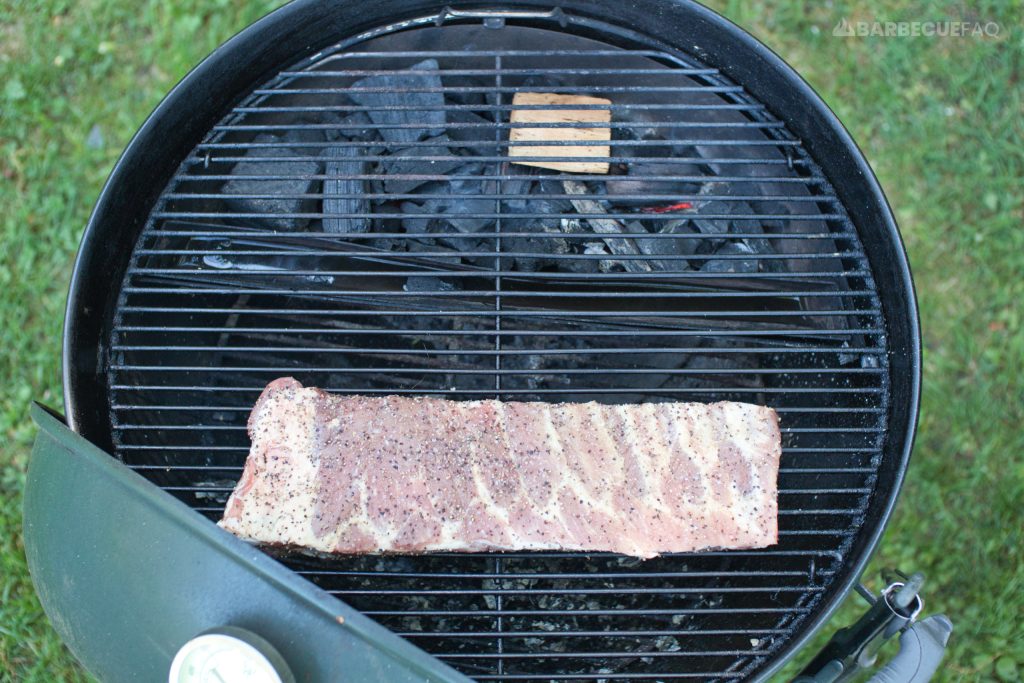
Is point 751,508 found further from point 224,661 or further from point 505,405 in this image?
point 224,661

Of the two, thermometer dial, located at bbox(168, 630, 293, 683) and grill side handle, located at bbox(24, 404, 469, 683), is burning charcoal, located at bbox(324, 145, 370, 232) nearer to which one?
grill side handle, located at bbox(24, 404, 469, 683)

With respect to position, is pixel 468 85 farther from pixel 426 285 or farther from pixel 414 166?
pixel 426 285

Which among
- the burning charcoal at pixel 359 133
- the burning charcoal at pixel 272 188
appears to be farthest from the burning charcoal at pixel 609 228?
the burning charcoal at pixel 272 188

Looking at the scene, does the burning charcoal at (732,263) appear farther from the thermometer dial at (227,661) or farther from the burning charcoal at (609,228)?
the thermometer dial at (227,661)

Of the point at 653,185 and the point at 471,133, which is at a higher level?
the point at 471,133

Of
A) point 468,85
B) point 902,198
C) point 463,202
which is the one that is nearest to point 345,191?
point 463,202

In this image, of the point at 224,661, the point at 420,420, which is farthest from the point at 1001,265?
the point at 224,661

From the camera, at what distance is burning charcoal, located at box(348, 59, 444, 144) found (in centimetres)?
249

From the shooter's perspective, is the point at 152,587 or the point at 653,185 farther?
the point at 653,185

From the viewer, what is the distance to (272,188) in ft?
8.14

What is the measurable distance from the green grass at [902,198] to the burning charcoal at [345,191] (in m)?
1.55

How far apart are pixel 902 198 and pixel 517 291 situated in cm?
213

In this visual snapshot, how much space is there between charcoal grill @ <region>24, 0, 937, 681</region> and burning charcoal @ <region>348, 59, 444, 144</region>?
0.01 m

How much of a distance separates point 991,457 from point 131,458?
326 cm
